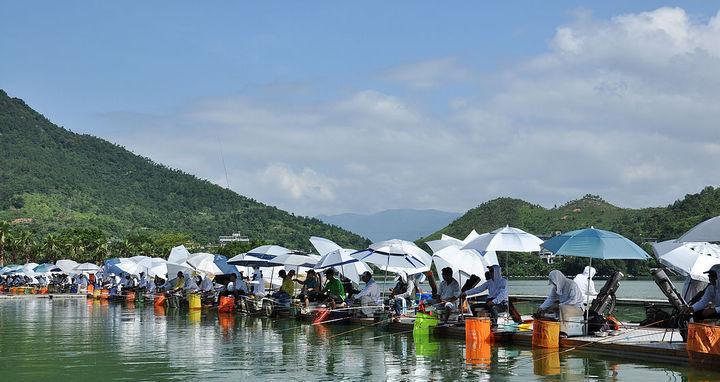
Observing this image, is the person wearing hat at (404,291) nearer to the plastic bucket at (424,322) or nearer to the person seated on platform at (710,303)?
the plastic bucket at (424,322)

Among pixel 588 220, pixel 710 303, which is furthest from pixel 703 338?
pixel 588 220

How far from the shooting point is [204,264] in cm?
4122

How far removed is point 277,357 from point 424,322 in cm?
514

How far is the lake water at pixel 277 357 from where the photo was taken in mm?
16062

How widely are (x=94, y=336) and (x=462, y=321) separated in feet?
35.2

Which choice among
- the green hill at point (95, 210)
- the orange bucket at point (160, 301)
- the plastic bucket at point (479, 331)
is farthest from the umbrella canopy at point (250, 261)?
the green hill at point (95, 210)

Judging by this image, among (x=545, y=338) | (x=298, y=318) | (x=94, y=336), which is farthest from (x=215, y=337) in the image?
(x=545, y=338)

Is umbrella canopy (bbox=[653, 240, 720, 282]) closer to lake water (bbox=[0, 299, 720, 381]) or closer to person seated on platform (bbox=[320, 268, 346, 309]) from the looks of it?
lake water (bbox=[0, 299, 720, 381])

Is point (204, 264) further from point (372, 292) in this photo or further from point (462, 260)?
point (462, 260)

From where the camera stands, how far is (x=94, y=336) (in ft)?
82.3

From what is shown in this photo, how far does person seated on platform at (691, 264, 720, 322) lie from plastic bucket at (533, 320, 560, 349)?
304cm

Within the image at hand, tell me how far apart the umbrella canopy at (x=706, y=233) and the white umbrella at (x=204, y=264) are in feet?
92.3

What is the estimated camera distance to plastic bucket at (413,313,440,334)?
22.9 meters

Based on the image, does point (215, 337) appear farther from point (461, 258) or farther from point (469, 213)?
point (469, 213)
